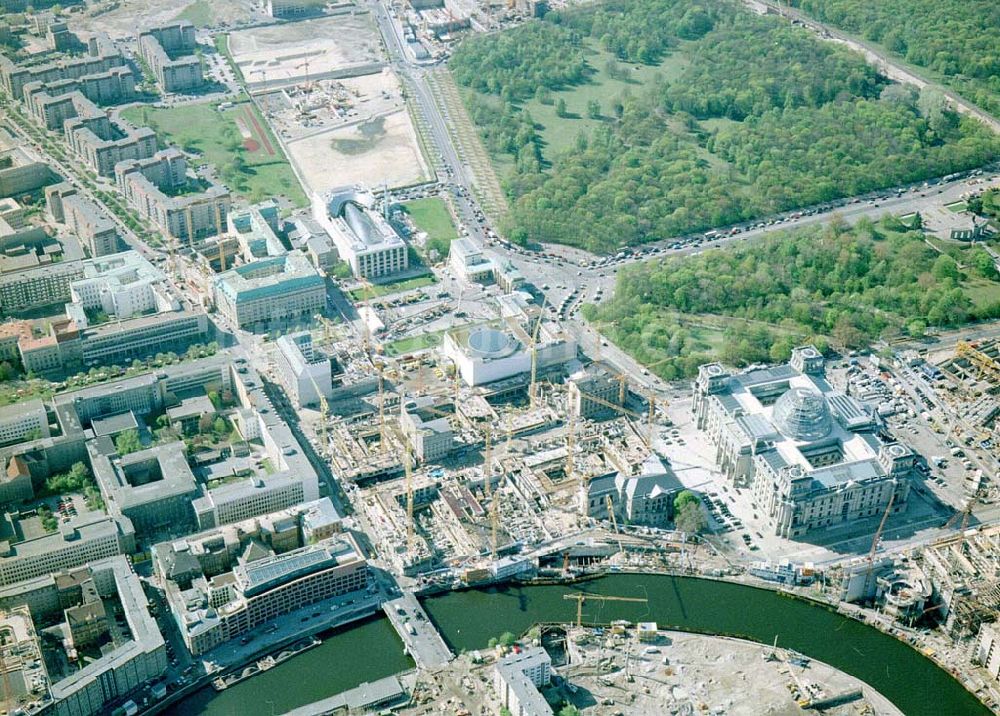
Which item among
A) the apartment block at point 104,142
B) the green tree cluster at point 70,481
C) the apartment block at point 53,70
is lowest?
the green tree cluster at point 70,481

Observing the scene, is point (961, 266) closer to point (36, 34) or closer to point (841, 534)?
point (841, 534)

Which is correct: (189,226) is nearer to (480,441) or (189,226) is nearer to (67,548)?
(480,441)

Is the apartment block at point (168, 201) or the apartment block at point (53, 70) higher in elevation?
the apartment block at point (53, 70)

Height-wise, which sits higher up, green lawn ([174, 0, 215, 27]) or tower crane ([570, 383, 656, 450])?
green lawn ([174, 0, 215, 27])

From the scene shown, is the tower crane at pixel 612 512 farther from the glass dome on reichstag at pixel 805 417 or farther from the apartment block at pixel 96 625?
the apartment block at pixel 96 625

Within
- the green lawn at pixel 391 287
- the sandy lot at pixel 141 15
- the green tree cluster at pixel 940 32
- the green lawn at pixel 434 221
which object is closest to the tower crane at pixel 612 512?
the green lawn at pixel 391 287

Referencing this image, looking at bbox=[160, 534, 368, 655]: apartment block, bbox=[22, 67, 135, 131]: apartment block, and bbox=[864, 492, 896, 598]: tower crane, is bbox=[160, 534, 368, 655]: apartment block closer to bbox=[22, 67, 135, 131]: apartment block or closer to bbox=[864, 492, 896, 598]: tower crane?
bbox=[864, 492, 896, 598]: tower crane

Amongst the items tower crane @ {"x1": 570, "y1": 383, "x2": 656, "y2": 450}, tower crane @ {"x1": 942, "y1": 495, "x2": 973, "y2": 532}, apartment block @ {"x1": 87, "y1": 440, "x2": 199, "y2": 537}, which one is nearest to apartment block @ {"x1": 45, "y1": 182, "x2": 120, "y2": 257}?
apartment block @ {"x1": 87, "y1": 440, "x2": 199, "y2": 537}
